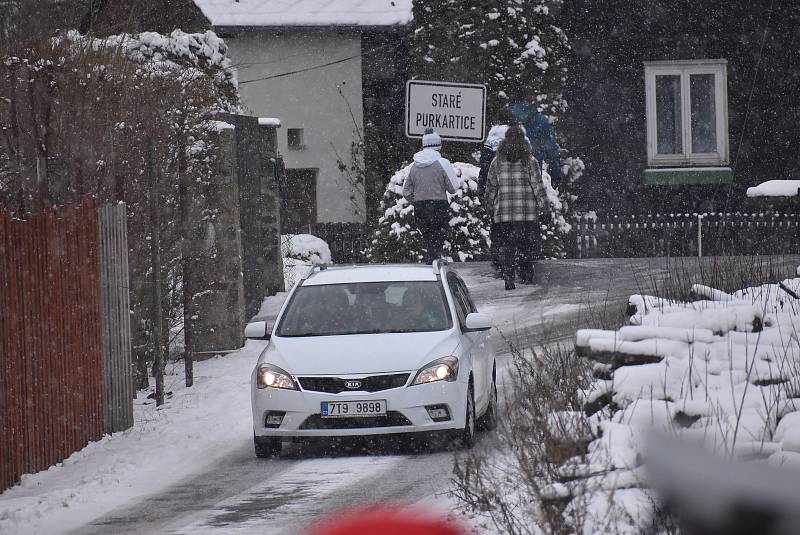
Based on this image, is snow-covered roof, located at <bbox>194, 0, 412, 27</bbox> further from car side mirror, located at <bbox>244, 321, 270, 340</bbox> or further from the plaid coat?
car side mirror, located at <bbox>244, 321, 270, 340</bbox>

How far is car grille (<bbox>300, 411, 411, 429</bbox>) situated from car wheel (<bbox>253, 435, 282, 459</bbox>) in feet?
1.16

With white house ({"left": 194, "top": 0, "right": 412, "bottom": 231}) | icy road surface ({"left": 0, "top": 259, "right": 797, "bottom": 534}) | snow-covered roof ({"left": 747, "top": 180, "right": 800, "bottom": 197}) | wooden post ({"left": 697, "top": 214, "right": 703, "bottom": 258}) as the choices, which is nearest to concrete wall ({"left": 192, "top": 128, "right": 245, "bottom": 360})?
icy road surface ({"left": 0, "top": 259, "right": 797, "bottom": 534})

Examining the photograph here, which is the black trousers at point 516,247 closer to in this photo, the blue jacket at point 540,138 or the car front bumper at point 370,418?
the blue jacket at point 540,138

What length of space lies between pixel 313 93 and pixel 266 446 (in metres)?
24.9

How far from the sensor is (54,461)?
9.09 metres

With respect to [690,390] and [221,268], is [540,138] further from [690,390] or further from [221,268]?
[690,390]

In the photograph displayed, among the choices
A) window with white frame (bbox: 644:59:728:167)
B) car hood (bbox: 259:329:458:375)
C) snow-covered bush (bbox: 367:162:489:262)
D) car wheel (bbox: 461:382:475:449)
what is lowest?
car wheel (bbox: 461:382:475:449)

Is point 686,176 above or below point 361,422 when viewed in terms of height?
above

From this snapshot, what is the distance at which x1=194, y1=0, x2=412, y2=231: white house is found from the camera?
33156mm

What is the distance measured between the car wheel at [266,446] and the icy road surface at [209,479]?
0.08m

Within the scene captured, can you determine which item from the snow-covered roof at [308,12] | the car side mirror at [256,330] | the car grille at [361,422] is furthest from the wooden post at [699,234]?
the car grille at [361,422]

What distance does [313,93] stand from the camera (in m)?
33.3

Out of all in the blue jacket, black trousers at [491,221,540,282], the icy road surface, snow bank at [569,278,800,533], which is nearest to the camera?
snow bank at [569,278,800,533]

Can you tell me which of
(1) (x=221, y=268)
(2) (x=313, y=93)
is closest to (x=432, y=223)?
(1) (x=221, y=268)
